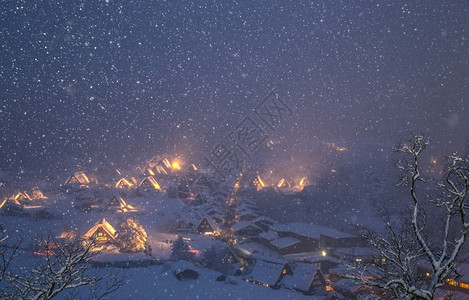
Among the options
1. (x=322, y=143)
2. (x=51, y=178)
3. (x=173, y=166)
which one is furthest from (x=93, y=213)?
(x=322, y=143)

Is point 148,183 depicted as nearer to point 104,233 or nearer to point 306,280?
point 104,233

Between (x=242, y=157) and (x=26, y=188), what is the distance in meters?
50.5

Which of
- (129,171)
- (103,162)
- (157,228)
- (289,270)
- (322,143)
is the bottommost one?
(289,270)

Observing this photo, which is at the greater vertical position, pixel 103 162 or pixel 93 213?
pixel 103 162

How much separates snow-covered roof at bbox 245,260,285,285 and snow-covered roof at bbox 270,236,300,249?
5.95 m

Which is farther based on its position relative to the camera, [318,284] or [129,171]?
[129,171]

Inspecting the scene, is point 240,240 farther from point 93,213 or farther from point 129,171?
point 129,171

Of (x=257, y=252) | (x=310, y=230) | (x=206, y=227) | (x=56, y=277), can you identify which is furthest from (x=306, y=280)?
(x=56, y=277)

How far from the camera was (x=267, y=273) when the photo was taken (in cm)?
2014

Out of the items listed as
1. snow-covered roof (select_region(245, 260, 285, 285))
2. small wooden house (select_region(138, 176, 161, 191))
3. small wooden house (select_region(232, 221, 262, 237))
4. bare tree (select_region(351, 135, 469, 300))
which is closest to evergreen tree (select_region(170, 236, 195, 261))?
snow-covered roof (select_region(245, 260, 285, 285))

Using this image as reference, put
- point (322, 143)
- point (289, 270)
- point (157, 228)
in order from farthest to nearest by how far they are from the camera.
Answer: point (322, 143)
point (157, 228)
point (289, 270)

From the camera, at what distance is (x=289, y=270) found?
69.1 feet

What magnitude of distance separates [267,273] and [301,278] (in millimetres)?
2831

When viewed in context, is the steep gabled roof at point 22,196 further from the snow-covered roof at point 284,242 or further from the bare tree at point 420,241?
the bare tree at point 420,241
